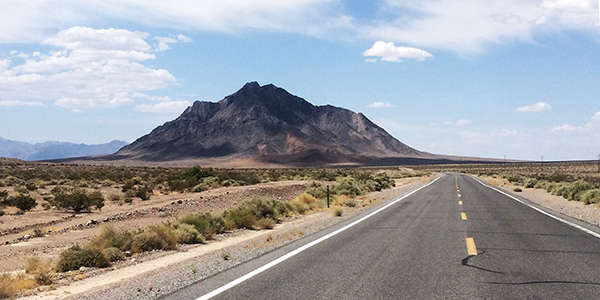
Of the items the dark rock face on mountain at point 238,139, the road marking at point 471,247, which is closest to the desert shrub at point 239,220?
the road marking at point 471,247

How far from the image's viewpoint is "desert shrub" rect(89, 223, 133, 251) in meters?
11.7

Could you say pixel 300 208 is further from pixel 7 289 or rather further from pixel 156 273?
pixel 7 289

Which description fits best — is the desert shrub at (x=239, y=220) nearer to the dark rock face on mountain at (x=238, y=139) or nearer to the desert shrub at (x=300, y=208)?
the desert shrub at (x=300, y=208)

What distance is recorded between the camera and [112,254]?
35.9 feet

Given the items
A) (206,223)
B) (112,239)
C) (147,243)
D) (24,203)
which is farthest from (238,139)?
(112,239)

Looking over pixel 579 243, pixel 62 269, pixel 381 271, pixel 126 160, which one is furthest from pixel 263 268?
pixel 126 160

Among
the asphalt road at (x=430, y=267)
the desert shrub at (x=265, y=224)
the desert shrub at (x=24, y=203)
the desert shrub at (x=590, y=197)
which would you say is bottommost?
the desert shrub at (x=24, y=203)

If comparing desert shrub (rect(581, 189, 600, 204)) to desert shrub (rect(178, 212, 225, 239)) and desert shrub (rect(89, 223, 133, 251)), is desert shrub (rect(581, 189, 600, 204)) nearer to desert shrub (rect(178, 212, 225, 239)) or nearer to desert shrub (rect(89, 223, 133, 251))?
desert shrub (rect(178, 212, 225, 239))

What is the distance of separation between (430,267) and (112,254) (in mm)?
7149

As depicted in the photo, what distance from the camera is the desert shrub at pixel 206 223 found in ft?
47.3

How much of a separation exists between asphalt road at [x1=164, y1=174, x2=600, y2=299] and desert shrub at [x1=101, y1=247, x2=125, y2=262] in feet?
12.7

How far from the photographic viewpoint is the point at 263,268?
323 inches

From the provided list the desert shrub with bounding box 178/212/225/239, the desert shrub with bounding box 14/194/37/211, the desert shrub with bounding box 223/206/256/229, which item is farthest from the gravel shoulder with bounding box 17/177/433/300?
the desert shrub with bounding box 14/194/37/211

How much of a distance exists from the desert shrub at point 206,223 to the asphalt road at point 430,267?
150 inches
